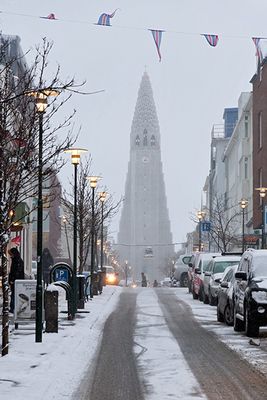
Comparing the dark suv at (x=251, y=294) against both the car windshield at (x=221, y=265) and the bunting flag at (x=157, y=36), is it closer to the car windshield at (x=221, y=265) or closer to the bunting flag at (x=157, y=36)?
the car windshield at (x=221, y=265)

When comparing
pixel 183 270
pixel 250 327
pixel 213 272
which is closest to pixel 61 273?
pixel 213 272

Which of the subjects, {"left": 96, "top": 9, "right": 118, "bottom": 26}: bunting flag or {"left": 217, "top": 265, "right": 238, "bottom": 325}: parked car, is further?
{"left": 96, "top": 9, "right": 118, "bottom": 26}: bunting flag

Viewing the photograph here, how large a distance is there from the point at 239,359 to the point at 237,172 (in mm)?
76623

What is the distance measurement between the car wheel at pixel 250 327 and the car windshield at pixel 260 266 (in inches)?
41.0

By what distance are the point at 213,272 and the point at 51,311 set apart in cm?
1400

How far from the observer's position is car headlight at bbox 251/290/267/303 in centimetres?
1852

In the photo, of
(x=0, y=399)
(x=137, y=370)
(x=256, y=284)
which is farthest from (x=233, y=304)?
(x=0, y=399)

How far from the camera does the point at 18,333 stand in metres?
19.1

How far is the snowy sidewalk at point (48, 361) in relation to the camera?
445 inches

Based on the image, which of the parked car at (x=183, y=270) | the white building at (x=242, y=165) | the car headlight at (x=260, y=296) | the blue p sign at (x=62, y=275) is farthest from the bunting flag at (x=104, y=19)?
the white building at (x=242, y=165)

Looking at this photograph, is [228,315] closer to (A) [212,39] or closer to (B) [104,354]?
(B) [104,354]

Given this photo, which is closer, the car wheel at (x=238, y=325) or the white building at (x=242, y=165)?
the car wheel at (x=238, y=325)

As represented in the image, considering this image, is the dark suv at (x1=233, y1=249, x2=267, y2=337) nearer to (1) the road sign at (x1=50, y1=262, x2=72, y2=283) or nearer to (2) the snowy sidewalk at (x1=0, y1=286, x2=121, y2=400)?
(2) the snowy sidewalk at (x1=0, y1=286, x2=121, y2=400)

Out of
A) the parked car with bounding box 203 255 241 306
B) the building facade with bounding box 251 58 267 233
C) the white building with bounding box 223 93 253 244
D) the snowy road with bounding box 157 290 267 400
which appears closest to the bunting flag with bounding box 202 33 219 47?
the parked car with bounding box 203 255 241 306
